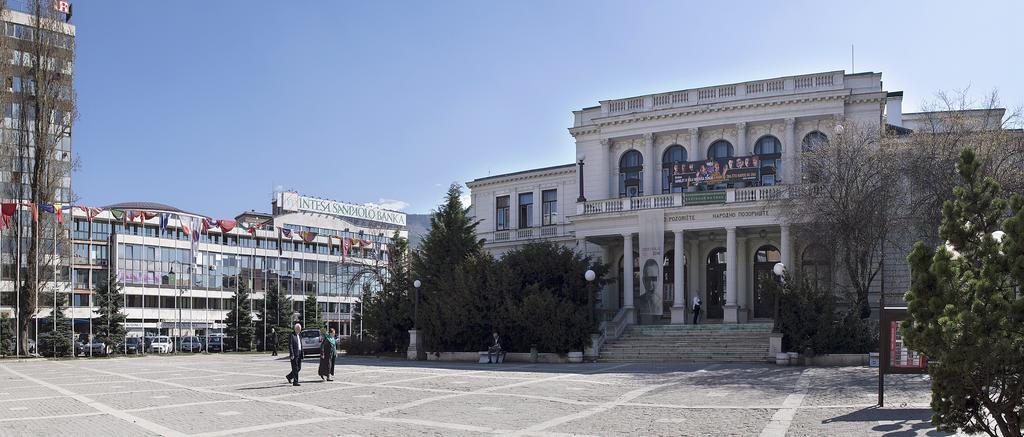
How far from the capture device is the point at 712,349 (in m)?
35.2

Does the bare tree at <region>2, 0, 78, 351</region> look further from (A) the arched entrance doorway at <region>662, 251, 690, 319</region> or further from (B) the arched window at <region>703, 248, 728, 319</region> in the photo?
(B) the arched window at <region>703, 248, 728, 319</region>

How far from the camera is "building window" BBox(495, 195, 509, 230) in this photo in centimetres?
5484

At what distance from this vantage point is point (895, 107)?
49938 millimetres

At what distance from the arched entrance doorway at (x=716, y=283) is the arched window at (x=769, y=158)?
418 centimetres

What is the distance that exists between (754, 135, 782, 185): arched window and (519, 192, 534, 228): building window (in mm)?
14320

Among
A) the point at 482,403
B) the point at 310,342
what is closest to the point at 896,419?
the point at 482,403

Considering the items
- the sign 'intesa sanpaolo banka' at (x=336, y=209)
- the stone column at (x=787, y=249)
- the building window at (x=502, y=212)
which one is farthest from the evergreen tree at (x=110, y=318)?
the sign 'intesa sanpaolo banka' at (x=336, y=209)

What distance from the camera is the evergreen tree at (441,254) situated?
4003 centimetres

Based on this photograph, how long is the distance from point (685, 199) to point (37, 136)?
34.3 meters

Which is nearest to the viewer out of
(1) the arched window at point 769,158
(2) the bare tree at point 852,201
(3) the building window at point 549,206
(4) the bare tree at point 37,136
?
(2) the bare tree at point 852,201

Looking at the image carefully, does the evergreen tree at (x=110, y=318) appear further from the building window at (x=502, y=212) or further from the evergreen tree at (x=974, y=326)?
the evergreen tree at (x=974, y=326)

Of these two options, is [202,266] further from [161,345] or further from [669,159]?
[669,159]

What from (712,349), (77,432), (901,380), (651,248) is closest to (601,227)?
(651,248)

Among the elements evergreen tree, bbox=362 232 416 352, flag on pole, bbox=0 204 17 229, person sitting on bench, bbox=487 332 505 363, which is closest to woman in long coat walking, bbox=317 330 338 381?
person sitting on bench, bbox=487 332 505 363
